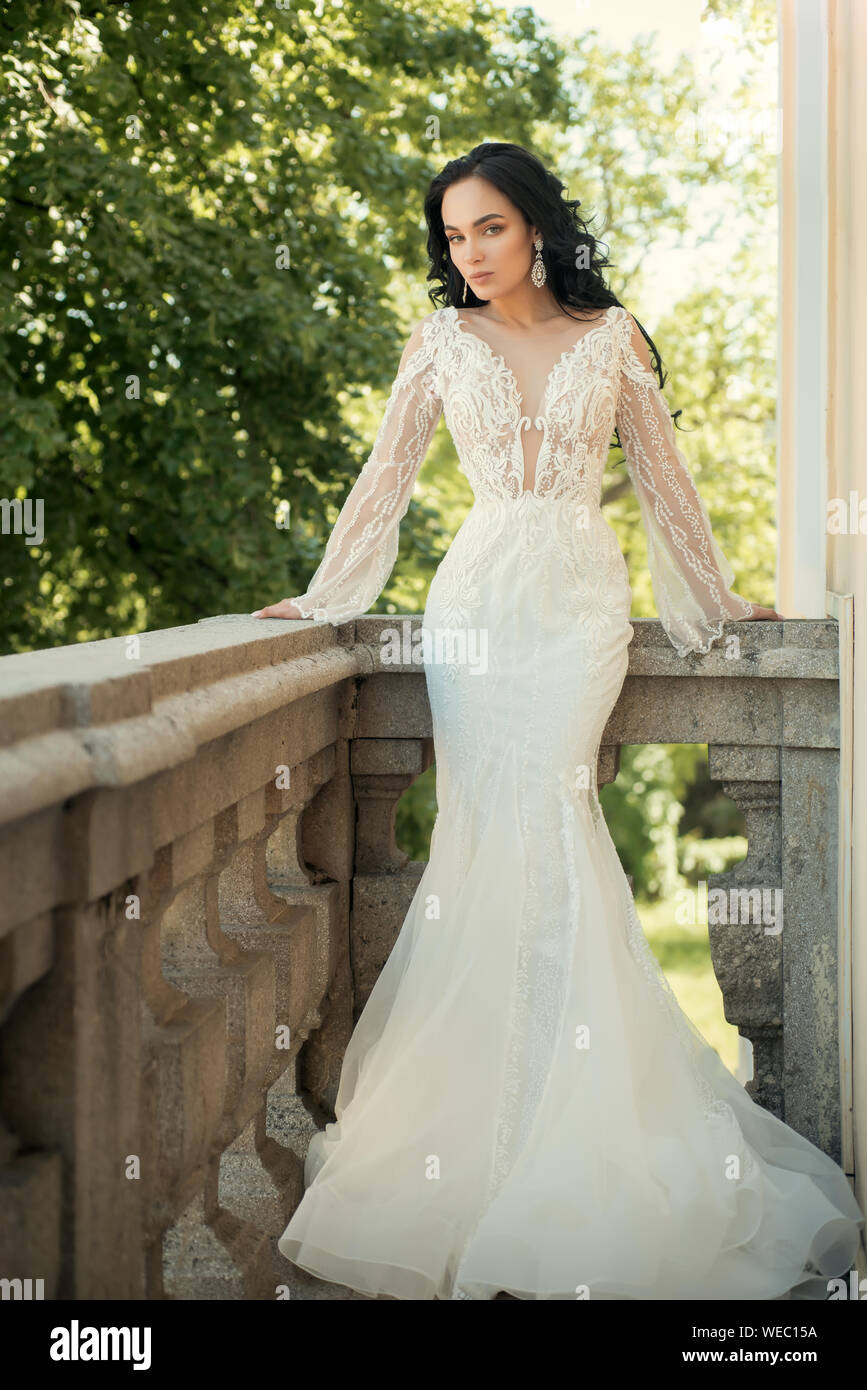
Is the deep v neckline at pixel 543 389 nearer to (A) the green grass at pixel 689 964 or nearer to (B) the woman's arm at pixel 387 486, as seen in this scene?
(B) the woman's arm at pixel 387 486

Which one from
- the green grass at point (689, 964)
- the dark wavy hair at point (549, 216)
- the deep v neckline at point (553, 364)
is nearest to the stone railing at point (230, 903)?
the deep v neckline at point (553, 364)

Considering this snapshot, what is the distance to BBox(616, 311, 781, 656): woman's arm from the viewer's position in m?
3.08

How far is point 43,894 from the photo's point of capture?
141 cm

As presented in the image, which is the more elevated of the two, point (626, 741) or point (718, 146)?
point (718, 146)

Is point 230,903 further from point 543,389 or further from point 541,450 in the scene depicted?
point 543,389

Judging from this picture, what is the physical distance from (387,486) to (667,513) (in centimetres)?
62

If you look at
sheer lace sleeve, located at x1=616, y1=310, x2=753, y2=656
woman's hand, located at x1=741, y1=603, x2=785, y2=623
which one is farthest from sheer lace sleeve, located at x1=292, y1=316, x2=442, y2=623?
woman's hand, located at x1=741, y1=603, x2=785, y2=623

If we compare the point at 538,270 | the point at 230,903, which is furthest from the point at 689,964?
the point at 230,903

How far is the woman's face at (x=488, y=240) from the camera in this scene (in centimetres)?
307

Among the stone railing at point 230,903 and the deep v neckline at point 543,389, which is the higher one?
the deep v neckline at point 543,389

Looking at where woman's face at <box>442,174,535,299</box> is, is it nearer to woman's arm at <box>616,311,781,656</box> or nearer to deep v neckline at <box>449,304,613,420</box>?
deep v neckline at <box>449,304,613,420</box>
